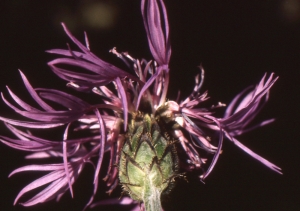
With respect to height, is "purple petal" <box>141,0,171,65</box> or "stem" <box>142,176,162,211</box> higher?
"purple petal" <box>141,0,171,65</box>

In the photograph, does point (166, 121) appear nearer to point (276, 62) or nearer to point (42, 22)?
point (42, 22)

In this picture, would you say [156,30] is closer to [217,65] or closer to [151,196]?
[151,196]

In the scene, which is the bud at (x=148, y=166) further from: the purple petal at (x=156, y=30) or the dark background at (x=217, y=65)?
the dark background at (x=217, y=65)

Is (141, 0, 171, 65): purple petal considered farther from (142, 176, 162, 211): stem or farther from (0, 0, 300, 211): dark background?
(0, 0, 300, 211): dark background

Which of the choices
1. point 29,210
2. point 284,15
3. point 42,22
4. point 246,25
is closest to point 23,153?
point 29,210

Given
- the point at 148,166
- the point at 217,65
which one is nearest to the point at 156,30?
the point at 148,166

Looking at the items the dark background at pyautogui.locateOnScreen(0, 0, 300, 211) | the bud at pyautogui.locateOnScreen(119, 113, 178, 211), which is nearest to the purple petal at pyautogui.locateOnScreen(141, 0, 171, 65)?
the bud at pyautogui.locateOnScreen(119, 113, 178, 211)
